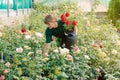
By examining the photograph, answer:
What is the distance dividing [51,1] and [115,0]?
2.17 m

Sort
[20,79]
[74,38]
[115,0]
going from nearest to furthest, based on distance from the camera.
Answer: [20,79]
[74,38]
[115,0]

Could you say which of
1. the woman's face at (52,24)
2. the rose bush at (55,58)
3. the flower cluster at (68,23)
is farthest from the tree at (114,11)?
the woman's face at (52,24)

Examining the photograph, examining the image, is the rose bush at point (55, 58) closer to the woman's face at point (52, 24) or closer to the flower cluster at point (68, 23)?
the woman's face at point (52, 24)

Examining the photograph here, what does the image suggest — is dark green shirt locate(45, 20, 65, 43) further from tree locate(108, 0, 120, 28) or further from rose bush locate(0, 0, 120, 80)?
tree locate(108, 0, 120, 28)

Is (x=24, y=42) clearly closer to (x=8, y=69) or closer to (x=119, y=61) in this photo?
(x=8, y=69)

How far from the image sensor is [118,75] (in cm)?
519

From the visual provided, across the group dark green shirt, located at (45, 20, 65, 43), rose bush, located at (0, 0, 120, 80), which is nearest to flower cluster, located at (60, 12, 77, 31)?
dark green shirt, located at (45, 20, 65, 43)

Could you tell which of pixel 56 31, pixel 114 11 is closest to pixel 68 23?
pixel 56 31

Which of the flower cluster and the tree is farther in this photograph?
the tree

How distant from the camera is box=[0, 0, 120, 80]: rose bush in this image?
15.0 ft

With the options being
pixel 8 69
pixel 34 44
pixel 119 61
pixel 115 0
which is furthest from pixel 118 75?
pixel 115 0

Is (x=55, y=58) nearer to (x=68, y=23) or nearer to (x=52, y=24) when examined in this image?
(x=52, y=24)

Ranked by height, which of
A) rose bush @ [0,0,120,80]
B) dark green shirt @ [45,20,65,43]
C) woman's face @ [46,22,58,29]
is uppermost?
A: woman's face @ [46,22,58,29]

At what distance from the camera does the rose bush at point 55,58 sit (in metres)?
4.56
